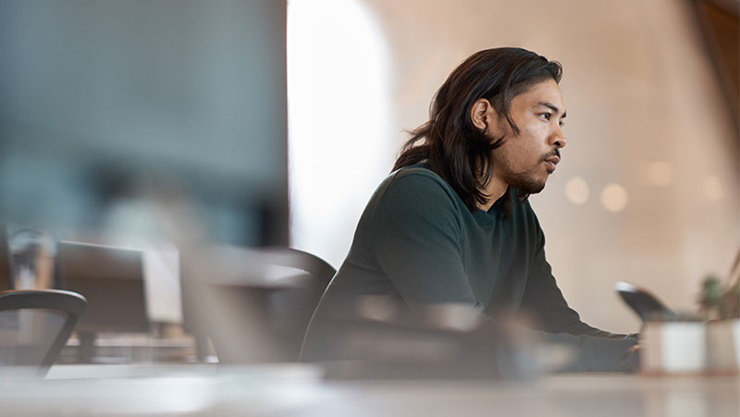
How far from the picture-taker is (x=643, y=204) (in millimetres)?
1220

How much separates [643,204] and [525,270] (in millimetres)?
422

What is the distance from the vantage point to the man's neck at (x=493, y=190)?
81 cm

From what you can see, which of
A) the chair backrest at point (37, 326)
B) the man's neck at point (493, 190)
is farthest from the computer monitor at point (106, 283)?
the man's neck at point (493, 190)

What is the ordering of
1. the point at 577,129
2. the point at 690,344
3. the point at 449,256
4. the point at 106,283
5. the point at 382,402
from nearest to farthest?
the point at 382,402
the point at 690,344
the point at 449,256
the point at 577,129
the point at 106,283

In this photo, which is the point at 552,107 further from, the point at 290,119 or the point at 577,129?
the point at 290,119

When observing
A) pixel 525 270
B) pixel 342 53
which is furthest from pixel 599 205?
pixel 342 53

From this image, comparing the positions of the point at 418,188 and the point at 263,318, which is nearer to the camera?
the point at 418,188

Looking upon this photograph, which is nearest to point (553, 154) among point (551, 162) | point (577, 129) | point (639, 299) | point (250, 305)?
point (551, 162)

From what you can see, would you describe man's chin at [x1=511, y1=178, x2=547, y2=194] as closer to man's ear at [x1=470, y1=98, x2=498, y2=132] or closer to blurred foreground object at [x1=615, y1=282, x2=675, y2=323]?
man's ear at [x1=470, y1=98, x2=498, y2=132]

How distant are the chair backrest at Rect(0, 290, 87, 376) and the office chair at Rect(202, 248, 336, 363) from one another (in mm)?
183

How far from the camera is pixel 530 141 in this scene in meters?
0.82

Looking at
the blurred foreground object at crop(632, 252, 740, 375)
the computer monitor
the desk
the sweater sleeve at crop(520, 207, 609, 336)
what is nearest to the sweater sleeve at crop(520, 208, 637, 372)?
the sweater sleeve at crop(520, 207, 609, 336)

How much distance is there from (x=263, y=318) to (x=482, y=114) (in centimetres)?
47

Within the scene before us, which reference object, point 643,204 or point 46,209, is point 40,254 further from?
point 643,204
